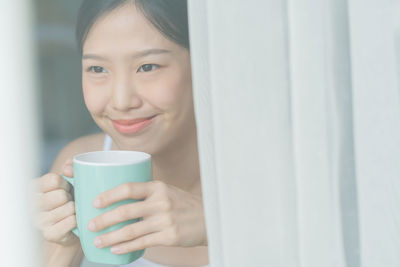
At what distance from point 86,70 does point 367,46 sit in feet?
1.77

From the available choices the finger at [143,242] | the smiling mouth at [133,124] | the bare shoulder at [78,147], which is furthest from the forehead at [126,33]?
the bare shoulder at [78,147]

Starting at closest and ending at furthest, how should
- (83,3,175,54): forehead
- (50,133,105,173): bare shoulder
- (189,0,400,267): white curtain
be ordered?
(189,0,400,267): white curtain → (83,3,175,54): forehead → (50,133,105,173): bare shoulder

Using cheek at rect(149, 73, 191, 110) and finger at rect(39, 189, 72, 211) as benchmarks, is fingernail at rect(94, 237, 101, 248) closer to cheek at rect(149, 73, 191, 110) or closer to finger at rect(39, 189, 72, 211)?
finger at rect(39, 189, 72, 211)

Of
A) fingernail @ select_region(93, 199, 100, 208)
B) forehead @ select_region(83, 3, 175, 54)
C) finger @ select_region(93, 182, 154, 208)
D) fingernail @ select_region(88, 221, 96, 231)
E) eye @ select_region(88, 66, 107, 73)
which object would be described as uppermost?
forehead @ select_region(83, 3, 175, 54)

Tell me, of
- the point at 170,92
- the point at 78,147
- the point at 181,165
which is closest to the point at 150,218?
the point at 170,92

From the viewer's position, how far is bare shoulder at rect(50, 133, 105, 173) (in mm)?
1208

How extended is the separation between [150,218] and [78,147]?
25.6 inches

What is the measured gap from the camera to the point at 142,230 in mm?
648

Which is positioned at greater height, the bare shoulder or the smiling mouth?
the smiling mouth

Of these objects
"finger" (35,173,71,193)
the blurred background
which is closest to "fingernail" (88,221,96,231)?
"finger" (35,173,71,193)

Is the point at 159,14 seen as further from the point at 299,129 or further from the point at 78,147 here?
the point at 78,147

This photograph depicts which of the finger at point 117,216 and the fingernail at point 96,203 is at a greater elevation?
the fingernail at point 96,203

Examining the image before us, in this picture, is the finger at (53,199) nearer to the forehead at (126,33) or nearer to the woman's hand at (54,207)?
the woman's hand at (54,207)

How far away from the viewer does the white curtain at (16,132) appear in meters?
0.61
